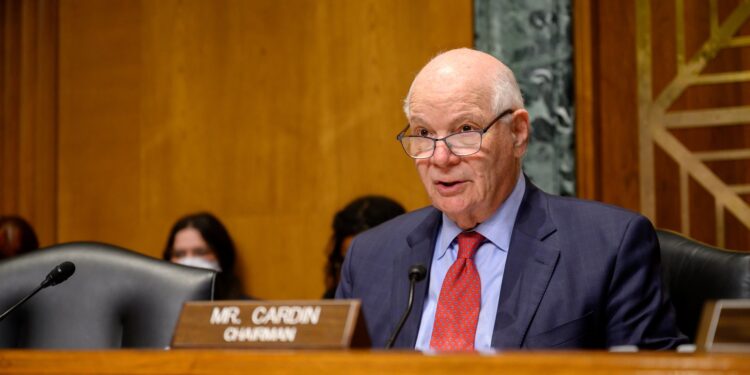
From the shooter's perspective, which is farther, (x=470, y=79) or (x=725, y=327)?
(x=470, y=79)

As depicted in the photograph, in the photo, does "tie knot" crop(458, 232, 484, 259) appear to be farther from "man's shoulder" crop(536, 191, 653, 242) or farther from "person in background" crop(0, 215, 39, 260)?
"person in background" crop(0, 215, 39, 260)

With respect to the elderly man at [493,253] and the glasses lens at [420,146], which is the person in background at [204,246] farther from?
the glasses lens at [420,146]

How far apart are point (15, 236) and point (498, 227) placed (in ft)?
9.15

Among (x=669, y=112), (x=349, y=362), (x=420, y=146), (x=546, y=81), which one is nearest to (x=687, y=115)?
(x=669, y=112)

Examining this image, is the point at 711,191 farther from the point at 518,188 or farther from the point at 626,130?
the point at 518,188

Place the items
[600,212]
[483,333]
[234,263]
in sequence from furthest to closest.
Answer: [234,263]
[600,212]
[483,333]

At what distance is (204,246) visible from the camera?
418 centimetres

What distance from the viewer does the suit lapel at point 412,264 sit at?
2153 millimetres

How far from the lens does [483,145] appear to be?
7.33 feet

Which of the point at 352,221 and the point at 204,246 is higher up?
→ the point at 352,221

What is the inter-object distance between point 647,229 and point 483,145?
39 centimetres

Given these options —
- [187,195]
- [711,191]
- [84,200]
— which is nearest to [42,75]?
[84,200]

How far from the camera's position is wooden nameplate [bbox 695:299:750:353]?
1.18m

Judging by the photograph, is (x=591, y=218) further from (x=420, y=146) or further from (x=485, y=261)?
(x=420, y=146)
